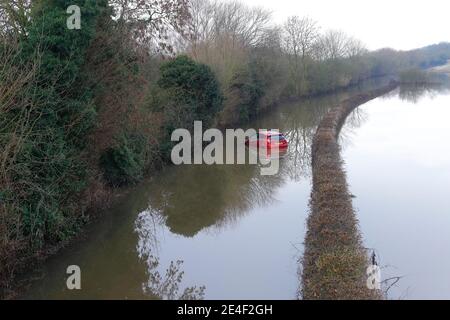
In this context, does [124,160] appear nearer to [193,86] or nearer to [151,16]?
[151,16]

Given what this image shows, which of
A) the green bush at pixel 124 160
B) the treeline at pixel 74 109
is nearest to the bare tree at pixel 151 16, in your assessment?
the treeline at pixel 74 109

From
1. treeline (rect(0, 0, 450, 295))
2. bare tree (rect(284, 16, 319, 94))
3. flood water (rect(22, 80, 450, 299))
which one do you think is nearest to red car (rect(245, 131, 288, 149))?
flood water (rect(22, 80, 450, 299))

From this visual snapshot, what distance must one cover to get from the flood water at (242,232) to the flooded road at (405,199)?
0.04m

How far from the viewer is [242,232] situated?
39.8 ft

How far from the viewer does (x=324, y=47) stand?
62812 mm

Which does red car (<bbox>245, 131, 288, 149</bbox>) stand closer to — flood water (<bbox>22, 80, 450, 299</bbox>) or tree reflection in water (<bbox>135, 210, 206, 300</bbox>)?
flood water (<bbox>22, 80, 450, 299</bbox>)

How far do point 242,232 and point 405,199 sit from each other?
20.1 ft

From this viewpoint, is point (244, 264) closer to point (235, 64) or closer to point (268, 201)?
point (268, 201)

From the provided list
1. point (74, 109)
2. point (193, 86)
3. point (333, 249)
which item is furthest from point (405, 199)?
point (193, 86)

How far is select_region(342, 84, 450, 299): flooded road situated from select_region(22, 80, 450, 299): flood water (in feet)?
0.13

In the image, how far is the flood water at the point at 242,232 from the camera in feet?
29.8

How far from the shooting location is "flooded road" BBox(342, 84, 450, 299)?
30.8 feet

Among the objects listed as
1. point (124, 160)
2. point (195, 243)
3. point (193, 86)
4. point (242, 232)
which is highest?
point (193, 86)

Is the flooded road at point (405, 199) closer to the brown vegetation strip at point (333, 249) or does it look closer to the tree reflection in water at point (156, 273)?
the brown vegetation strip at point (333, 249)
